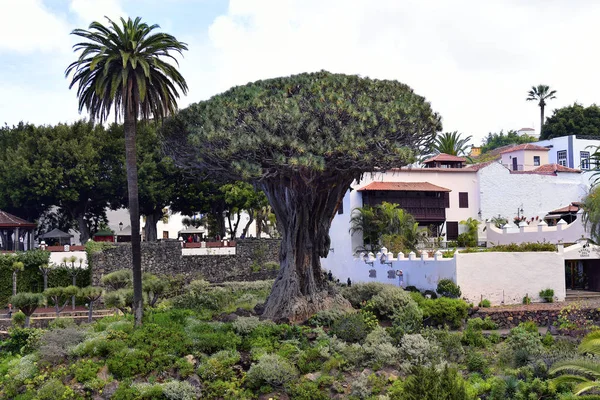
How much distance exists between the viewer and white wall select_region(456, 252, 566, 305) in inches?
1179

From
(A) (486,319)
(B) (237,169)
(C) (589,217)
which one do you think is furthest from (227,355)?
(C) (589,217)

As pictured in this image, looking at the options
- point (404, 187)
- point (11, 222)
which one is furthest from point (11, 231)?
point (404, 187)


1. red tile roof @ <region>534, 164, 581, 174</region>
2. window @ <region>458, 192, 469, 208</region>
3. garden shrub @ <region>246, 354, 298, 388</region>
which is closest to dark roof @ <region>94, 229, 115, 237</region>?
window @ <region>458, 192, 469, 208</region>

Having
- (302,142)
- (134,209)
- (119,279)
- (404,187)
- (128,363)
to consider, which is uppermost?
(302,142)

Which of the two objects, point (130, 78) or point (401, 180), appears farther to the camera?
point (401, 180)

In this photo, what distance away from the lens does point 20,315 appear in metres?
31.5

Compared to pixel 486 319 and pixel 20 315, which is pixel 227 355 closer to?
pixel 486 319

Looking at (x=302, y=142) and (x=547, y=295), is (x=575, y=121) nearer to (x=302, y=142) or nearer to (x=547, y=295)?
(x=547, y=295)

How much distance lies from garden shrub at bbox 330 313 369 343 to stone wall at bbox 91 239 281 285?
75.9ft

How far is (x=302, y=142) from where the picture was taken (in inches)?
965

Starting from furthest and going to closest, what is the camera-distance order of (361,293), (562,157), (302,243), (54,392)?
(562,157) → (361,293) → (302,243) → (54,392)

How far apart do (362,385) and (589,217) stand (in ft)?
61.1

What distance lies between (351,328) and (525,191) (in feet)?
98.1

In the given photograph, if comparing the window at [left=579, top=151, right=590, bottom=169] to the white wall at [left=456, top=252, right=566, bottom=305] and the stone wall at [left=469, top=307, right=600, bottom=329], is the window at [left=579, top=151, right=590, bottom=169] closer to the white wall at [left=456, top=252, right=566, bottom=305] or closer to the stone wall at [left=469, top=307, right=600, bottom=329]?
the white wall at [left=456, top=252, right=566, bottom=305]
